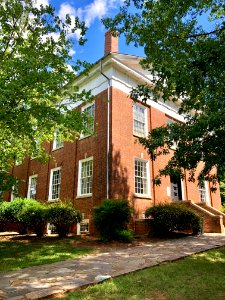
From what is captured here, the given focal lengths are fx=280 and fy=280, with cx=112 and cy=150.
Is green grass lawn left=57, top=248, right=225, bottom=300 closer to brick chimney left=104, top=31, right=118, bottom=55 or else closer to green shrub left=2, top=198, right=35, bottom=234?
green shrub left=2, top=198, right=35, bottom=234

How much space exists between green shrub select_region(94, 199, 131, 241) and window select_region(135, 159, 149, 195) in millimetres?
3910

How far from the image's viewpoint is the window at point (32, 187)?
20.8 m

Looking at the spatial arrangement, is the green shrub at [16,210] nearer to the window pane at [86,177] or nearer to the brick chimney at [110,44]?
the window pane at [86,177]

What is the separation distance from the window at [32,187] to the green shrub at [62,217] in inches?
295

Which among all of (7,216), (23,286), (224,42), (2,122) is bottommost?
(23,286)

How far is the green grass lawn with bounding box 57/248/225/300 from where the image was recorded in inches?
193

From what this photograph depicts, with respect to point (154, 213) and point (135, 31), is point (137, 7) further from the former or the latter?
point (154, 213)

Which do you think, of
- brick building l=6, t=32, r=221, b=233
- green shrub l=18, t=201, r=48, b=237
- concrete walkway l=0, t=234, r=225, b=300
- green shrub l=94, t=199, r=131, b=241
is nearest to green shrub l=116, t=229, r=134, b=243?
green shrub l=94, t=199, r=131, b=241

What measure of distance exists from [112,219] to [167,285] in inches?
254

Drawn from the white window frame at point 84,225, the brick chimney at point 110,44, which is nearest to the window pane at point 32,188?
the white window frame at point 84,225

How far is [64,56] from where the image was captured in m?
10.9

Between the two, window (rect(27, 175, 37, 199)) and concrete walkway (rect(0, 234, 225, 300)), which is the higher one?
window (rect(27, 175, 37, 199))

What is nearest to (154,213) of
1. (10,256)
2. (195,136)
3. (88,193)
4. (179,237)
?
(179,237)

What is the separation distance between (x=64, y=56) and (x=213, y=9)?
594 centimetres
